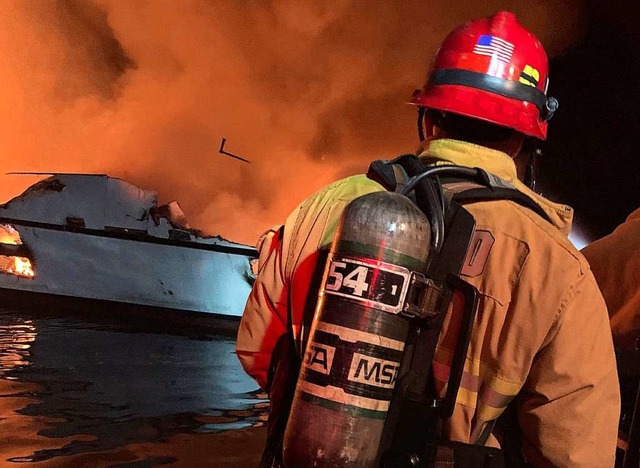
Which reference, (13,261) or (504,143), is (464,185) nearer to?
(504,143)

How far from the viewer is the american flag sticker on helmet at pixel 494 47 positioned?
1.48 metres

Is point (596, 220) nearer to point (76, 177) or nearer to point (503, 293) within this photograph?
point (503, 293)

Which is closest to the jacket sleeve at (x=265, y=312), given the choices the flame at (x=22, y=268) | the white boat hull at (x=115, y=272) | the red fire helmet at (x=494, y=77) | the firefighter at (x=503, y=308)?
the firefighter at (x=503, y=308)

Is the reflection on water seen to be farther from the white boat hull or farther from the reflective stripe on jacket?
the reflective stripe on jacket

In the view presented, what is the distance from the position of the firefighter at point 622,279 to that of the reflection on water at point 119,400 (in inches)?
99.4

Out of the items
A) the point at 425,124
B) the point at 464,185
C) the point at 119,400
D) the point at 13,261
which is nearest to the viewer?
the point at 464,185

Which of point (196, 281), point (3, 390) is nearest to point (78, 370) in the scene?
point (3, 390)

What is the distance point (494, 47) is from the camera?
1.48 meters

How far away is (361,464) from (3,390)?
14.6ft

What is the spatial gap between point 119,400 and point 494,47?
4246mm

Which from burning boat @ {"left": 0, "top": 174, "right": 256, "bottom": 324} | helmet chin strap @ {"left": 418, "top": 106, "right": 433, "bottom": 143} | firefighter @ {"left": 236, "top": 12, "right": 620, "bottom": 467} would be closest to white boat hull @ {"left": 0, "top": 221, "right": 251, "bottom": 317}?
burning boat @ {"left": 0, "top": 174, "right": 256, "bottom": 324}

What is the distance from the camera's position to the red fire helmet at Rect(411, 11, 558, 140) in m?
1.45

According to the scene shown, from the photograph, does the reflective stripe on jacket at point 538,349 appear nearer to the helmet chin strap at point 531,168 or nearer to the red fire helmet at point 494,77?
the red fire helmet at point 494,77

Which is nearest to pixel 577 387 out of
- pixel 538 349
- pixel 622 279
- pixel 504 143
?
pixel 538 349
